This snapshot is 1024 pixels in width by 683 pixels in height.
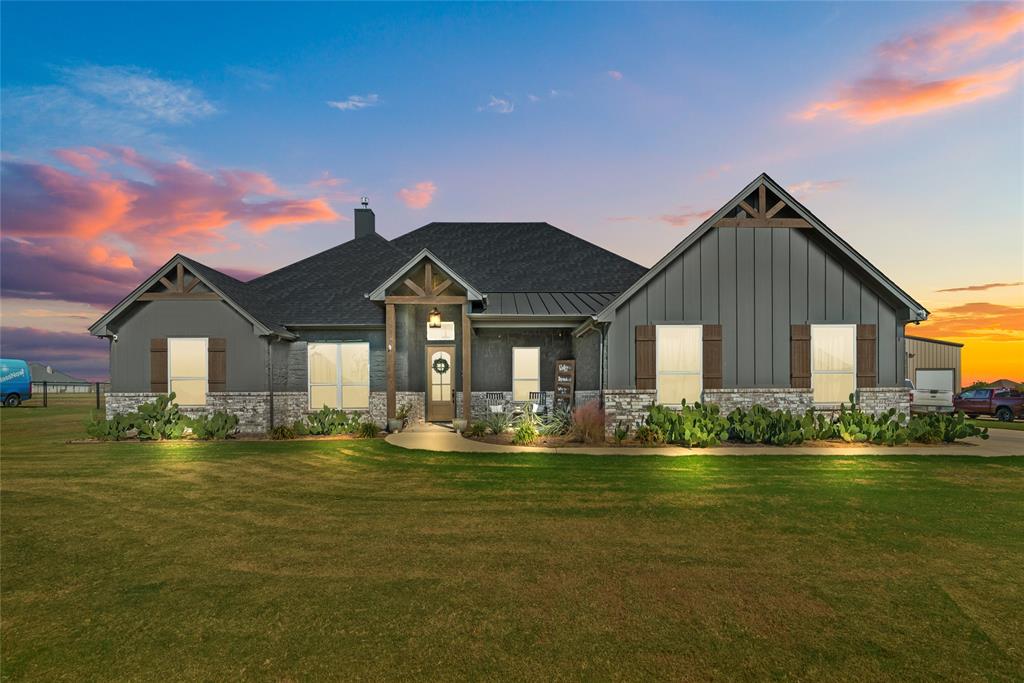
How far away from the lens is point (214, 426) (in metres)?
15.1

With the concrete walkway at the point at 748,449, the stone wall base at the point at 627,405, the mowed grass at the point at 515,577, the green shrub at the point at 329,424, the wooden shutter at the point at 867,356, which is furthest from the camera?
the green shrub at the point at 329,424

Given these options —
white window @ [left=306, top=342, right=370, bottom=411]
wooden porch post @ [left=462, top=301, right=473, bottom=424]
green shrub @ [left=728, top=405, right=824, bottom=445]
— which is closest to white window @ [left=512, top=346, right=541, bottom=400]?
wooden porch post @ [left=462, top=301, right=473, bottom=424]

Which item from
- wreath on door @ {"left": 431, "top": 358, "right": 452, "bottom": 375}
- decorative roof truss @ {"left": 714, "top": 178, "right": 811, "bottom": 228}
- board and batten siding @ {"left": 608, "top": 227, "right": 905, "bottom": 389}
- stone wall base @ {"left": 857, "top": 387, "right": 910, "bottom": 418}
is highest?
decorative roof truss @ {"left": 714, "top": 178, "right": 811, "bottom": 228}

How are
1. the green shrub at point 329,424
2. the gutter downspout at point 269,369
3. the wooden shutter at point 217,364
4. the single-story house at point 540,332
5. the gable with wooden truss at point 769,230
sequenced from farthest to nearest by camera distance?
the gutter downspout at point 269,369 < the wooden shutter at point 217,364 < the green shrub at point 329,424 < the single-story house at point 540,332 < the gable with wooden truss at point 769,230

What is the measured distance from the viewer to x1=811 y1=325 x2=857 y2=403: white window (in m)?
15.0

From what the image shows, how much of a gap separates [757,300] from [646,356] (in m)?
3.48

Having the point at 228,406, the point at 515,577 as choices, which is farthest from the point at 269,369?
the point at 515,577

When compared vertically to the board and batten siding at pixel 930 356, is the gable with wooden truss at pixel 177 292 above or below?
above

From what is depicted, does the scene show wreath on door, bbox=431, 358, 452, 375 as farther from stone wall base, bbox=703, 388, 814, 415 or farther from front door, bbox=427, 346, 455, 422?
stone wall base, bbox=703, 388, 814, 415

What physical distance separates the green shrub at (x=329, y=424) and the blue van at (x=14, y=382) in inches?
1028

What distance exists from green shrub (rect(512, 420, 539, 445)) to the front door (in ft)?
17.6

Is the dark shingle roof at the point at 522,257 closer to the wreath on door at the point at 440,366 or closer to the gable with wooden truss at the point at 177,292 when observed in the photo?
the wreath on door at the point at 440,366

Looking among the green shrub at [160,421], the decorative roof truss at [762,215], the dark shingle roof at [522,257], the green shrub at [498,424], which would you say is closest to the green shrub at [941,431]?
the decorative roof truss at [762,215]

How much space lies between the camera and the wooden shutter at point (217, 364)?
636 inches
